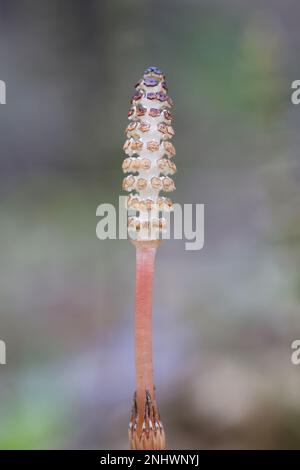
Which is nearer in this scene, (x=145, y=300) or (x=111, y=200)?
(x=145, y=300)

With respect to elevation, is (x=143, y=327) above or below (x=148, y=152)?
below

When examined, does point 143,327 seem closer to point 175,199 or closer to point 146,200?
point 146,200

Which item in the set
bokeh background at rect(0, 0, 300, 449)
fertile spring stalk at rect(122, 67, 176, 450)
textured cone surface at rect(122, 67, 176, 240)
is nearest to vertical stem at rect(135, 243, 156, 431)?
fertile spring stalk at rect(122, 67, 176, 450)

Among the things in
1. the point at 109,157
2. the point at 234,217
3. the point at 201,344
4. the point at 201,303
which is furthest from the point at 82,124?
the point at 201,344

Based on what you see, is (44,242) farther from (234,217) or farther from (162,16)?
(162,16)

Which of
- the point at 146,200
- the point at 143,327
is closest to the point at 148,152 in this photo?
the point at 146,200
